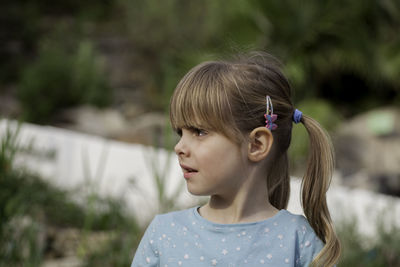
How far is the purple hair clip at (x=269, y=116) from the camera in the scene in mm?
1598

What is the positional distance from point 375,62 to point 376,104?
144cm

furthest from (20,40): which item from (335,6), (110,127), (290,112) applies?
(290,112)

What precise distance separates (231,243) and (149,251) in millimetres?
243

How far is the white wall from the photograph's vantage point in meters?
4.54

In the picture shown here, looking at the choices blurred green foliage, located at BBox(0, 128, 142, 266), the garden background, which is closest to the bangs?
blurred green foliage, located at BBox(0, 128, 142, 266)

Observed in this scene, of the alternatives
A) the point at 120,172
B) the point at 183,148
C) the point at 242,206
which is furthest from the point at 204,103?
the point at 120,172

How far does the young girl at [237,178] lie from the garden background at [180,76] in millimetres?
2087

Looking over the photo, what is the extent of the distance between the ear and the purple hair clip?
0.02m

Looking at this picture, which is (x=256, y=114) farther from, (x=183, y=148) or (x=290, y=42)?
(x=290, y=42)

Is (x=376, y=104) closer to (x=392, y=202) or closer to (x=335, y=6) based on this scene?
(x=335, y=6)

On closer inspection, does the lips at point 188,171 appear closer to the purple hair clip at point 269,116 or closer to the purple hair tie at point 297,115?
the purple hair clip at point 269,116

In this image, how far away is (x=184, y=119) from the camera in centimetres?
160

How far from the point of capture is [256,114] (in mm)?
1607

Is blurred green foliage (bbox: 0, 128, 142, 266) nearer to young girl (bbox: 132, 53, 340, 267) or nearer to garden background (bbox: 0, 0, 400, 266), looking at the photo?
garden background (bbox: 0, 0, 400, 266)
